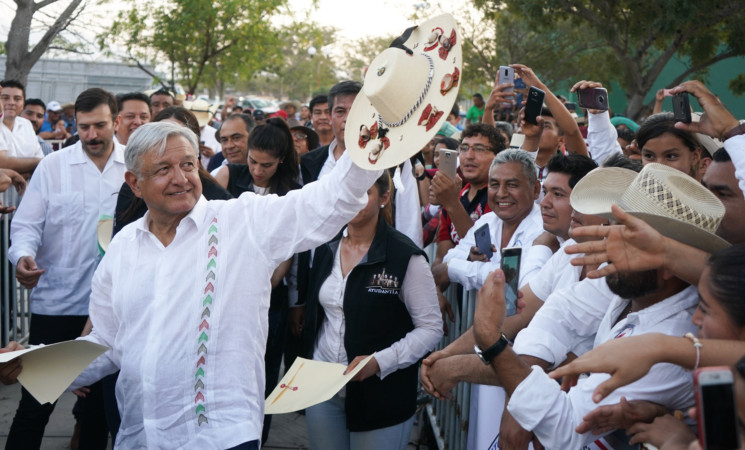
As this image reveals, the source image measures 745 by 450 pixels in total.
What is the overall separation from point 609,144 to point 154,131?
329cm

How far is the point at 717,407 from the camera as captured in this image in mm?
1487

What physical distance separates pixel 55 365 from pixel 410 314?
65.8 inches

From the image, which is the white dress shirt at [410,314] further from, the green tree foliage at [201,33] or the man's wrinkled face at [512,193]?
the green tree foliage at [201,33]

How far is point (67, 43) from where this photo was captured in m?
16.5

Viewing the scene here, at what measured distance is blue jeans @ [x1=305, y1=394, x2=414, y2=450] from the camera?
3.76 meters

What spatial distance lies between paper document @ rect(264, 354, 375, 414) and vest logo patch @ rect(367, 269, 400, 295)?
409 mm

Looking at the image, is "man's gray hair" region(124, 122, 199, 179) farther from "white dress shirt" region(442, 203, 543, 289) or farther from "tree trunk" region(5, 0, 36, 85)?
"tree trunk" region(5, 0, 36, 85)

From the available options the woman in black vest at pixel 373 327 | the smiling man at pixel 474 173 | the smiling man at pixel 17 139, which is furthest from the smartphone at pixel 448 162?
the smiling man at pixel 17 139

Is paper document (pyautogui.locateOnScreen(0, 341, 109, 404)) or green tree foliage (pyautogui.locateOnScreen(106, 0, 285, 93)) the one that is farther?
green tree foliage (pyautogui.locateOnScreen(106, 0, 285, 93))

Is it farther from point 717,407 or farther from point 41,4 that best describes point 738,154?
point 41,4

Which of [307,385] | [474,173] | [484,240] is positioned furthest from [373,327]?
[474,173]

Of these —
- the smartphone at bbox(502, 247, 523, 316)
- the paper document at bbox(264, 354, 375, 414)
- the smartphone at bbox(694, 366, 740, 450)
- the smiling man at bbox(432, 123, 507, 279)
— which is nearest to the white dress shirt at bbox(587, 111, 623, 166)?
the smiling man at bbox(432, 123, 507, 279)

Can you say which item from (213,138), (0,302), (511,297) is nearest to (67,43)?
(213,138)

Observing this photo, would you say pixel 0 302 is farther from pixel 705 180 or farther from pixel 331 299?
pixel 705 180
